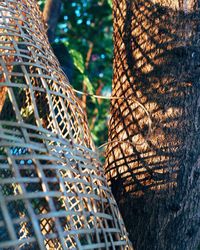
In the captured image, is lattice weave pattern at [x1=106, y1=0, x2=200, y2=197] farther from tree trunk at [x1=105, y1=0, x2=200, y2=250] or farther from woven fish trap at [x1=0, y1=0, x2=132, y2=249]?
woven fish trap at [x1=0, y1=0, x2=132, y2=249]

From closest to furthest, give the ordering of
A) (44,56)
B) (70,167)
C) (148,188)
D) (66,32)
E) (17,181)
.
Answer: (17,181), (70,167), (44,56), (148,188), (66,32)

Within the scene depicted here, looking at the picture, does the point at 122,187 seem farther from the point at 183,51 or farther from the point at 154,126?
the point at 183,51

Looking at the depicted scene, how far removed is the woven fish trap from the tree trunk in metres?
0.17

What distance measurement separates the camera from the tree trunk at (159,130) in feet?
3.02

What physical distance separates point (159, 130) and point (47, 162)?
37 cm

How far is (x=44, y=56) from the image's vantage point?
0.79 m

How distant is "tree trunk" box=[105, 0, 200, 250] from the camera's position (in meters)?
0.92

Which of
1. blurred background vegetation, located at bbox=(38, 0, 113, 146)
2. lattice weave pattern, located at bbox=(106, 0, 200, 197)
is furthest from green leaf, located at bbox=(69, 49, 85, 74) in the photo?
lattice weave pattern, located at bbox=(106, 0, 200, 197)

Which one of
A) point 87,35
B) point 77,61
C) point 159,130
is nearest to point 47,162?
point 159,130

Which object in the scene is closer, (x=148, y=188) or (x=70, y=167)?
(x=70, y=167)

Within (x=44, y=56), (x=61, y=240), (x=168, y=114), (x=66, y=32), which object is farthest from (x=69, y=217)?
(x=66, y=32)

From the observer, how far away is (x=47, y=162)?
66 cm

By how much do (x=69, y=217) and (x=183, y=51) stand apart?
0.51 m

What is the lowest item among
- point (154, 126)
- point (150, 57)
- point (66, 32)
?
point (154, 126)
